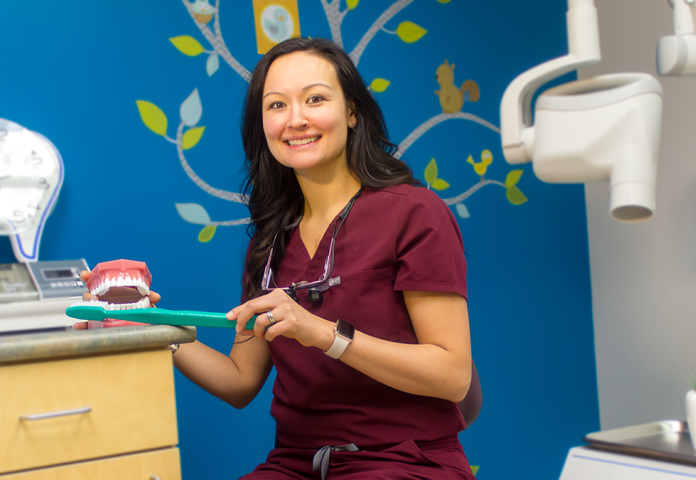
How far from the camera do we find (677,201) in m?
2.33

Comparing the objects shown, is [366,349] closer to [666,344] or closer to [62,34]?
[62,34]

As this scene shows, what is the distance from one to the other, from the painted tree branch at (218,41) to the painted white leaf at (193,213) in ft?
1.32

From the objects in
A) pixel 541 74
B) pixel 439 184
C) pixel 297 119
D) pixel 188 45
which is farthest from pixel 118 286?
pixel 439 184

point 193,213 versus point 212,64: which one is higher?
point 212,64

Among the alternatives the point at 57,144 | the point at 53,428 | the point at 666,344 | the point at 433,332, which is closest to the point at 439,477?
the point at 433,332

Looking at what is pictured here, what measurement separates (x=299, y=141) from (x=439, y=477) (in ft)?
2.28

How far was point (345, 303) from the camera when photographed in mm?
1235

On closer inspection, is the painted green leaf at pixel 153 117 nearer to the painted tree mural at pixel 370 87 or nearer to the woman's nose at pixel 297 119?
the painted tree mural at pixel 370 87

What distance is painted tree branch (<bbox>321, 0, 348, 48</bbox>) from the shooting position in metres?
2.12

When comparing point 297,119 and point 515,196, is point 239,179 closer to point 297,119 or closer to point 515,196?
point 297,119

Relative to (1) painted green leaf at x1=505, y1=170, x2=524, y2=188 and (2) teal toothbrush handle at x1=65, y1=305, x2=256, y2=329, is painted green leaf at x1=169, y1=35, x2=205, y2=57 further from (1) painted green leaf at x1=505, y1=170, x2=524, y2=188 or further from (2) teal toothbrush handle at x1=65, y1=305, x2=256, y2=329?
(1) painted green leaf at x1=505, y1=170, x2=524, y2=188

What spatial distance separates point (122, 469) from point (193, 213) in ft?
3.24

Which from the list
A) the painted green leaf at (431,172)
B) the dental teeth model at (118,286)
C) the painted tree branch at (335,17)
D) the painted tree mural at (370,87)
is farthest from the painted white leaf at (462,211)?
the dental teeth model at (118,286)

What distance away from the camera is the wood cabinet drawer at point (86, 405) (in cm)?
93
